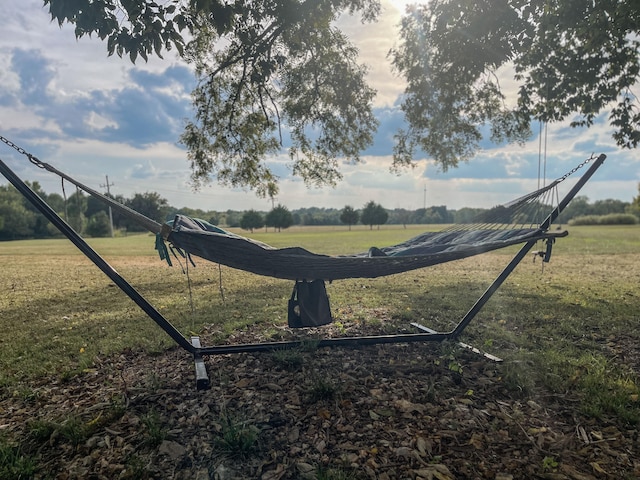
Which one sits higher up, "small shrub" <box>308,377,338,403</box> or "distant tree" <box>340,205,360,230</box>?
"distant tree" <box>340,205,360,230</box>

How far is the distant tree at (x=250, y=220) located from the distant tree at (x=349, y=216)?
43.6 feet

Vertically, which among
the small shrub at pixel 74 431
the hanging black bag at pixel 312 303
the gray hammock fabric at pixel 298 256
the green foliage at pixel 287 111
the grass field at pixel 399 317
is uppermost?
the green foliage at pixel 287 111

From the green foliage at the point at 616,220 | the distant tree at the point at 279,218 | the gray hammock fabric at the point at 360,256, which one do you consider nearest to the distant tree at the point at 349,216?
the distant tree at the point at 279,218

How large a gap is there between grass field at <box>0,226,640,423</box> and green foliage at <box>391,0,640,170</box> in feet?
9.60

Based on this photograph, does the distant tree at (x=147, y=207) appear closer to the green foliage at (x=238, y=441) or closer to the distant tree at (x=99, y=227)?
the green foliage at (x=238, y=441)

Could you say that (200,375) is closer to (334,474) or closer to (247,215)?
(334,474)

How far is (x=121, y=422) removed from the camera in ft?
7.07

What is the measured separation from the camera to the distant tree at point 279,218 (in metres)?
47.2

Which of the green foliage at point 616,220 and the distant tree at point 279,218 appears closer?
the green foliage at point 616,220

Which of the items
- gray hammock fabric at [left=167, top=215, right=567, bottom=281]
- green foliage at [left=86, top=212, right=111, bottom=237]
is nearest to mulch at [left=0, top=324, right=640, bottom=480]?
gray hammock fabric at [left=167, top=215, right=567, bottom=281]

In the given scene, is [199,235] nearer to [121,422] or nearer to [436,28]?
[121,422]

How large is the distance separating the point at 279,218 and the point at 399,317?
44.2 meters

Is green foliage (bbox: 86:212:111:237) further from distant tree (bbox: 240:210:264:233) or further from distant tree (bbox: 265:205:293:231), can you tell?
distant tree (bbox: 265:205:293:231)

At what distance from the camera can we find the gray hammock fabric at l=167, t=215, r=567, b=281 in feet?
8.05
